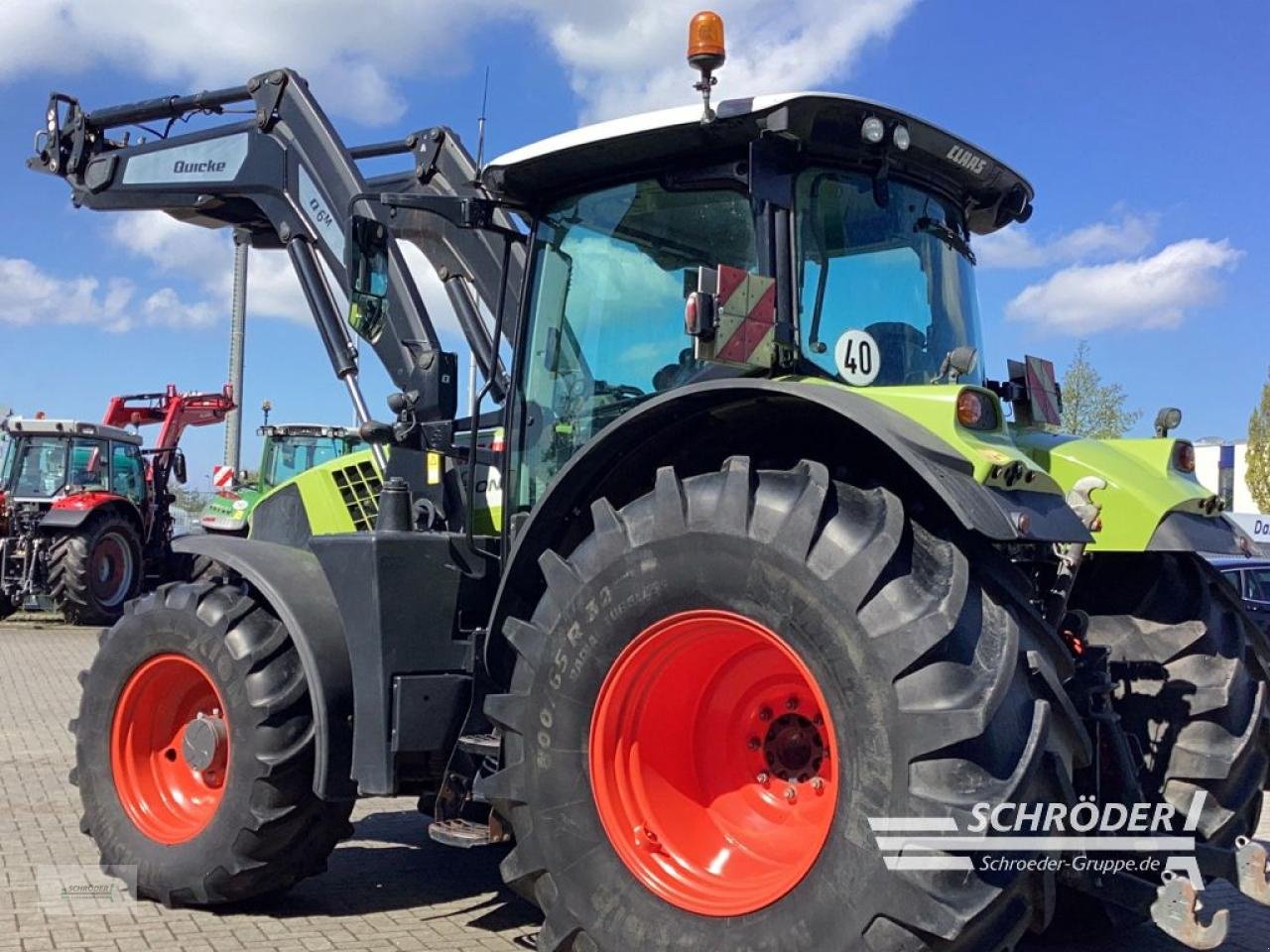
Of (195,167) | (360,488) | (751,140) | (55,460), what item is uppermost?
(195,167)

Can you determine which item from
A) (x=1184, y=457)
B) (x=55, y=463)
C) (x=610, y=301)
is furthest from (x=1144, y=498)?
(x=55, y=463)

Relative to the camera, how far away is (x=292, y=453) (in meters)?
17.7

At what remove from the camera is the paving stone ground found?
15.3 ft

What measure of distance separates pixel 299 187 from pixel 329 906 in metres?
3.18

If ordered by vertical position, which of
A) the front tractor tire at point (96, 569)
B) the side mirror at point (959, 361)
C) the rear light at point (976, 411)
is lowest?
the front tractor tire at point (96, 569)

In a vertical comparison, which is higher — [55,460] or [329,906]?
[55,460]

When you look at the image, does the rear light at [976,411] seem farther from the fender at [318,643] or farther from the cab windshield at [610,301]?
the fender at [318,643]

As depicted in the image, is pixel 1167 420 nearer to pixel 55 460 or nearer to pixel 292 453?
pixel 292 453

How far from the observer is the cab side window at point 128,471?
18547mm

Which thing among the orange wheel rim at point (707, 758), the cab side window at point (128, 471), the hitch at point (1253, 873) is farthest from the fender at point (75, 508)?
the hitch at point (1253, 873)

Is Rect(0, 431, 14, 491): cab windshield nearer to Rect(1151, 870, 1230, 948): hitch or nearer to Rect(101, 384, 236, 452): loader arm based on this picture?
Rect(101, 384, 236, 452): loader arm

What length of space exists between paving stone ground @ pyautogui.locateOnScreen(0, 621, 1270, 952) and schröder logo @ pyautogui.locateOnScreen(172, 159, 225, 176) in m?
3.28

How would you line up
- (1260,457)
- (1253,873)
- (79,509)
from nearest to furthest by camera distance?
(1253,873), (79,509), (1260,457)

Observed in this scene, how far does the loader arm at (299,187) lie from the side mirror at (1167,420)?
8.59ft
